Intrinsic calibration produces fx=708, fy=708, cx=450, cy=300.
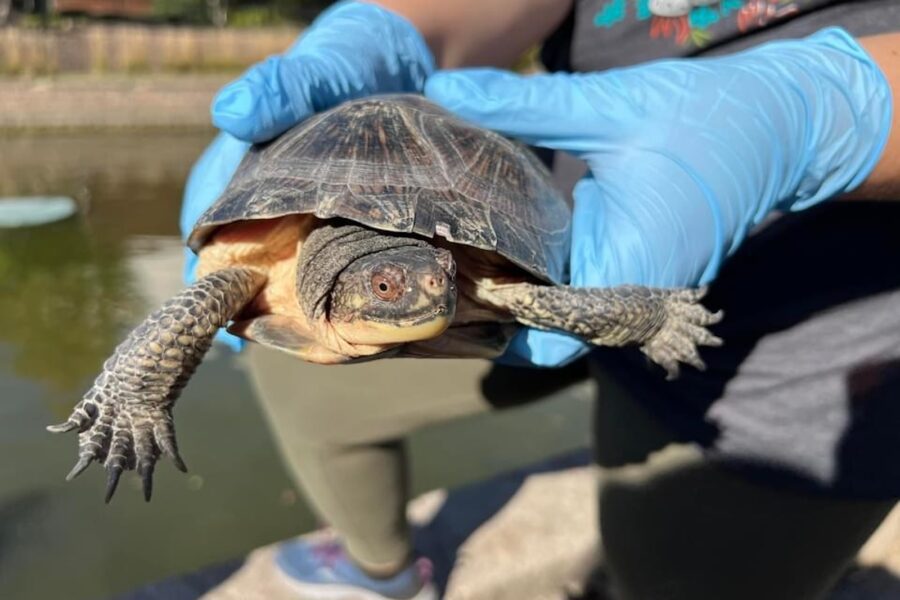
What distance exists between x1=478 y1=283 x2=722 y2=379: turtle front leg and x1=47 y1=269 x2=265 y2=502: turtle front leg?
22.1 inches

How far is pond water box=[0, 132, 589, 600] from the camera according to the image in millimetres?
2770

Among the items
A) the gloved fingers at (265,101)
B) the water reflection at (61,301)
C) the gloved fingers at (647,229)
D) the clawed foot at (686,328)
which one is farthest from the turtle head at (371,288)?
the water reflection at (61,301)

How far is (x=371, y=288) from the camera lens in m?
1.26

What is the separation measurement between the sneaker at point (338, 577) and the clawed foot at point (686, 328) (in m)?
1.29

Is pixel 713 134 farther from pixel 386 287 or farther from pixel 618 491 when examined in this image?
pixel 618 491

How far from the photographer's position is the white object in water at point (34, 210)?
241 inches

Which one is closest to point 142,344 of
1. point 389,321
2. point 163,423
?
point 163,423

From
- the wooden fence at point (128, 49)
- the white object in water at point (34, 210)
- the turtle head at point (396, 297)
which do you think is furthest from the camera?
the wooden fence at point (128, 49)

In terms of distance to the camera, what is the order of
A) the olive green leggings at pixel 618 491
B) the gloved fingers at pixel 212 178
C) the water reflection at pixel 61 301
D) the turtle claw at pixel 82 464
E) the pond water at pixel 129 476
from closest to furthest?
the turtle claw at pixel 82 464
the olive green leggings at pixel 618 491
the gloved fingers at pixel 212 178
the pond water at pixel 129 476
the water reflection at pixel 61 301

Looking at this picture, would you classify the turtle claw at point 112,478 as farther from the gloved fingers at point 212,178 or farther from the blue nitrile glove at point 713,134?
the blue nitrile glove at point 713,134

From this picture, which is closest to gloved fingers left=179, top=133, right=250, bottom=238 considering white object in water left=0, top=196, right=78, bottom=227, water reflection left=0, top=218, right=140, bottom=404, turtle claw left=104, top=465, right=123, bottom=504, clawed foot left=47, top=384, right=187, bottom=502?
clawed foot left=47, top=384, right=187, bottom=502

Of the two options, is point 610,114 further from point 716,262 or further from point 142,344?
point 142,344

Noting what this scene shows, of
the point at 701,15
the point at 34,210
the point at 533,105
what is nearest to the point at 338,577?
the point at 533,105

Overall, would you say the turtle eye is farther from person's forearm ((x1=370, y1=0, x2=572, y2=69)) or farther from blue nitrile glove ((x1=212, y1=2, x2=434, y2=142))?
person's forearm ((x1=370, y1=0, x2=572, y2=69))
